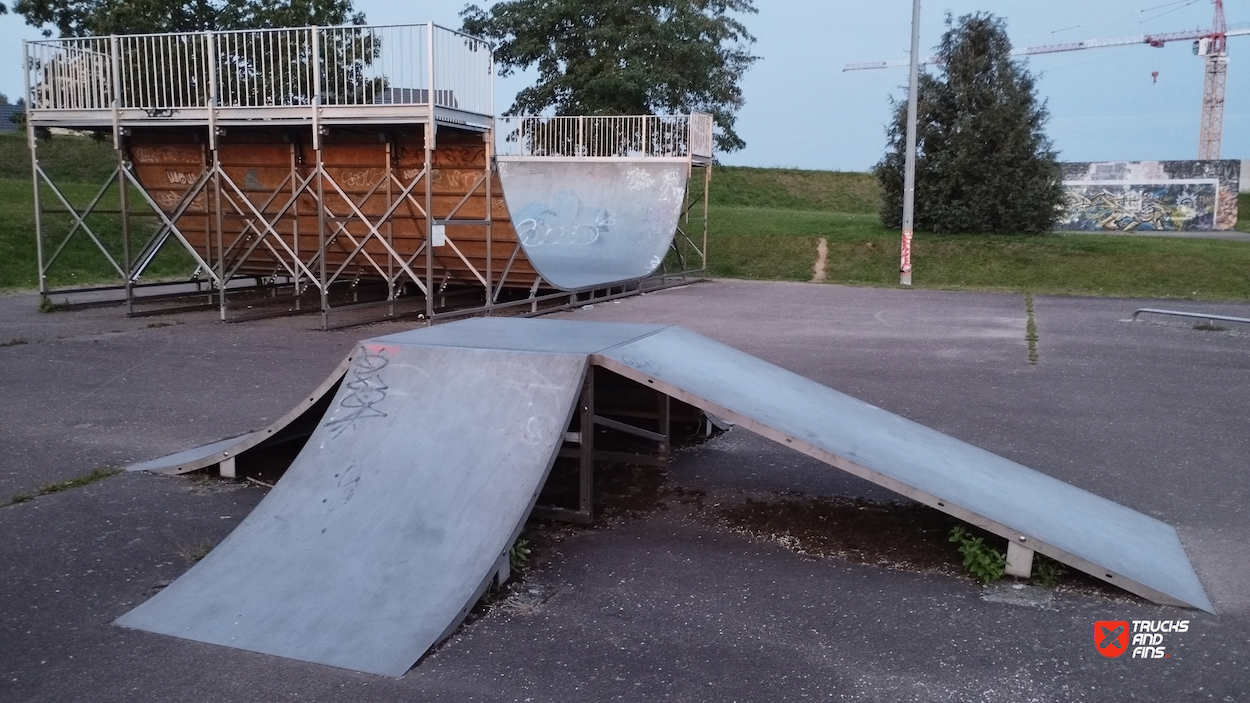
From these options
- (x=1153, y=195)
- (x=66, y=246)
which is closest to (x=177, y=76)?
(x=66, y=246)

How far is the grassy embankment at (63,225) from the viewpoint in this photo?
18.8 meters

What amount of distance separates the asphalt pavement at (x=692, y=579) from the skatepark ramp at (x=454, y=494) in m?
0.17

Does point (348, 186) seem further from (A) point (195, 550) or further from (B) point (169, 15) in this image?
(B) point (169, 15)

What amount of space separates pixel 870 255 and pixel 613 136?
7.50 metres

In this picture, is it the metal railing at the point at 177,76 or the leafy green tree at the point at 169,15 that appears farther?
the leafy green tree at the point at 169,15

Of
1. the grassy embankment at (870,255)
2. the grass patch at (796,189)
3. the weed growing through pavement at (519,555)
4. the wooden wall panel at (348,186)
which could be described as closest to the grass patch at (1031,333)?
the grassy embankment at (870,255)

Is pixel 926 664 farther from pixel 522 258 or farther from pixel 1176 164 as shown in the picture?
pixel 1176 164

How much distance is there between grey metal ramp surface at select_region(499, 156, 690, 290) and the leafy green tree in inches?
→ 542

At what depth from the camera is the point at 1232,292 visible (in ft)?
66.3

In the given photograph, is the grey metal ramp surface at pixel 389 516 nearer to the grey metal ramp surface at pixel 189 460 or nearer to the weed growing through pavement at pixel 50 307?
the grey metal ramp surface at pixel 189 460

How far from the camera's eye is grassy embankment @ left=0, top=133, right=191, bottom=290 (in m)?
18.8

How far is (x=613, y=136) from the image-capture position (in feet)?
71.1

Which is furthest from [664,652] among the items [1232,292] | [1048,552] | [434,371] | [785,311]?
[1232,292]

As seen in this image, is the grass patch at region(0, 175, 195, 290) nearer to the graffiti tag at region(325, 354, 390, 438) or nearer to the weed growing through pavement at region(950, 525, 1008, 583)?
the graffiti tag at region(325, 354, 390, 438)
